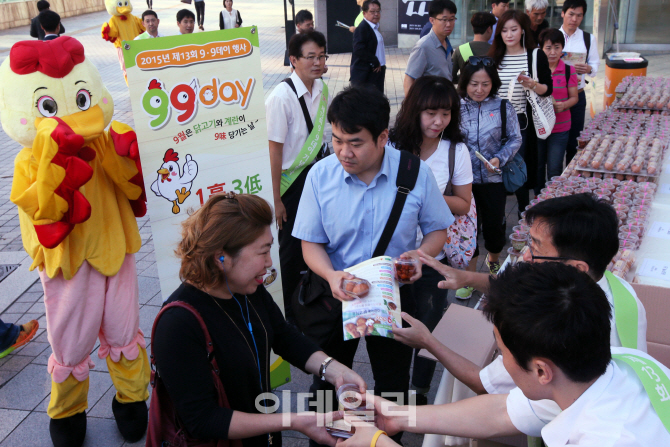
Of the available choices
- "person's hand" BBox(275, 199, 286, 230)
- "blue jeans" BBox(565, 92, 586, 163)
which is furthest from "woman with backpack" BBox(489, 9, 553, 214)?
"person's hand" BBox(275, 199, 286, 230)

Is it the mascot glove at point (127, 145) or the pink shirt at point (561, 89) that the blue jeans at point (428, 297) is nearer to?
the mascot glove at point (127, 145)

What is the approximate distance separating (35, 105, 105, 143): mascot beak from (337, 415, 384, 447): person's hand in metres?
1.84

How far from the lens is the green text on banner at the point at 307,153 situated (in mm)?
3982

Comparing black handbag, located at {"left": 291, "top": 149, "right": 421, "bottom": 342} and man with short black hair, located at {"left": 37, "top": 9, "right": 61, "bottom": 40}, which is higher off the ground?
man with short black hair, located at {"left": 37, "top": 9, "right": 61, "bottom": 40}

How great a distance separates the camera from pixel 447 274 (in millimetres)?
2662

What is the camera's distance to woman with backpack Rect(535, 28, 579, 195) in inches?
214

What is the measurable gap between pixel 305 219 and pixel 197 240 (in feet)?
2.46

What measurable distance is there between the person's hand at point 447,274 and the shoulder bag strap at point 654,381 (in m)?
0.98

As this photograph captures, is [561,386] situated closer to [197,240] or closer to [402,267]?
[402,267]

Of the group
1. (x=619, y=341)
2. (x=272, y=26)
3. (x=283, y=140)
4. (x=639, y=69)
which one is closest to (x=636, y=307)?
(x=619, y=341)

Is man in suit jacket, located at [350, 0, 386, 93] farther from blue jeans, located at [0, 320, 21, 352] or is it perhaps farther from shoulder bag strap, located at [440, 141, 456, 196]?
blue jeans, located at [0, 320, 21, 352]

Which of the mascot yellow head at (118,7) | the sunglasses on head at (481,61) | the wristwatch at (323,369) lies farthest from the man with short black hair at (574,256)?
the mascot yellow head at (118,7)

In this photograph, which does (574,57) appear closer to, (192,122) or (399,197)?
(399,197)

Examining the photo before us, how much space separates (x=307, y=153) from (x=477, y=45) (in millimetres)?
2549
